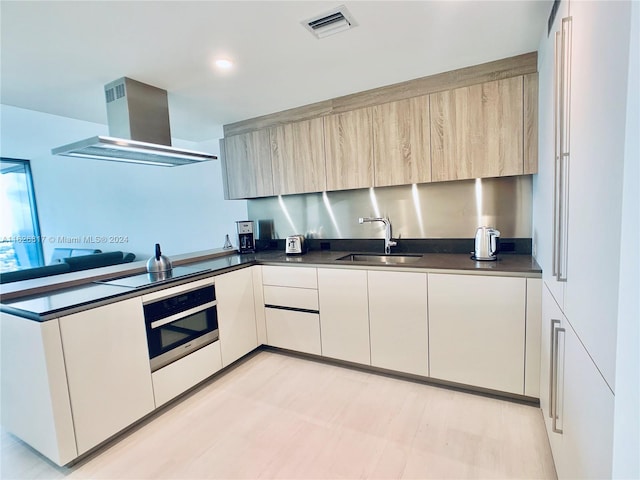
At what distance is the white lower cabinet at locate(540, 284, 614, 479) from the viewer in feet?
2.64

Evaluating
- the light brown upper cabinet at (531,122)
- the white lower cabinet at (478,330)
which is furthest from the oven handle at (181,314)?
the light brown upper cabinet at (531,122)

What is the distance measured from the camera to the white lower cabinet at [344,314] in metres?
2.40

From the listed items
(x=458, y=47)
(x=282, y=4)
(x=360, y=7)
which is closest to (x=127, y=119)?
(x=282, y=4)

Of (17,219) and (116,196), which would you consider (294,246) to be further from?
(17,219)

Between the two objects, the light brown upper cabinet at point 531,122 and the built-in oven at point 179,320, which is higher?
the light brown upper cabinet at point 531,122

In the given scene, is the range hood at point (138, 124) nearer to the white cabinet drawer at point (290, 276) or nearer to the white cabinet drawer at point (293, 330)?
the white cabinet drawer at point (290, 276)

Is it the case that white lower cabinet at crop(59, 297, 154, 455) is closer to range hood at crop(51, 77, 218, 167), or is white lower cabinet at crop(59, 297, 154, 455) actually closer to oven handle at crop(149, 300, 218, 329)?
oven handle at crop(149, 300, 218, 329)

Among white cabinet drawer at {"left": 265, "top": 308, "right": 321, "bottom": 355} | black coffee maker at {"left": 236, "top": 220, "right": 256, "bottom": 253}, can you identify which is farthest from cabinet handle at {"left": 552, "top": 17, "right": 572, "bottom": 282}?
black coffee maker at {"left": 236, "top": 220, "right": 256, "bottom": 253}

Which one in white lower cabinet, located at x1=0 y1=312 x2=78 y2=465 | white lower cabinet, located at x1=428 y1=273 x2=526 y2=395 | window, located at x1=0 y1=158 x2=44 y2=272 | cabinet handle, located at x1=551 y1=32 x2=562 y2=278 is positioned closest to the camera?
cabinet handle, located at x1=551 y1=32 x2=562 y2=278

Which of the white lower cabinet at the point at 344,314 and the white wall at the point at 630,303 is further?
the white lower cabinet at the point at 344,314

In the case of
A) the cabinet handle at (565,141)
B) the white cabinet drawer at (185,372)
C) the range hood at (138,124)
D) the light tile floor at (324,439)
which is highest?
the range hood at (138,124)

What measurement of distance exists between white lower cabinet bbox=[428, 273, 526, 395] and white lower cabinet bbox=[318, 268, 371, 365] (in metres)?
0.50

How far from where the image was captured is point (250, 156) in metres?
3.23

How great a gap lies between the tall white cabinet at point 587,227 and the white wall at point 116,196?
3.22 meters
